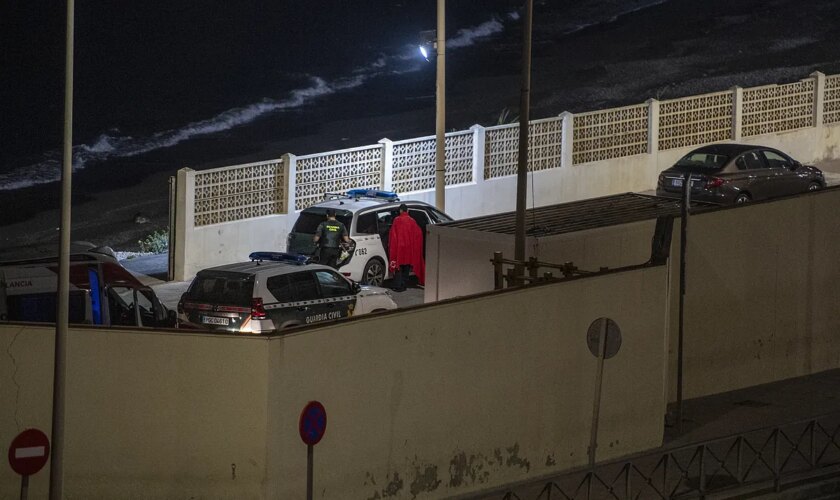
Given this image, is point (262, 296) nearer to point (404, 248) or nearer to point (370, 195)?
point (404, 248)

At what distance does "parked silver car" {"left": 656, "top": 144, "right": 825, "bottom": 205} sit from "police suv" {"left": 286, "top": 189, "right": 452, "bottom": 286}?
18.9ft

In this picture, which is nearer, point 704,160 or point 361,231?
point 361,231

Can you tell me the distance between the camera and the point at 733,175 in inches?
1049

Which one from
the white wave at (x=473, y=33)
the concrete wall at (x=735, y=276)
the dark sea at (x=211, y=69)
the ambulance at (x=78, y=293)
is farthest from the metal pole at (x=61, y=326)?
the white wave at (x=473, y=33)

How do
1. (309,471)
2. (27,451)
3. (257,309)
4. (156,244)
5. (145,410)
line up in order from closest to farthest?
(27,451) → (309,471) → (145,410) → (257,309) → (156,244)

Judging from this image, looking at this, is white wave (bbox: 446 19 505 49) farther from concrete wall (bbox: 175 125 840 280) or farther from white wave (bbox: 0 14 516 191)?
concrete wall (bbox: 175 125 840 280)

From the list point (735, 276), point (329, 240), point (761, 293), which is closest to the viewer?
point (735, 276)

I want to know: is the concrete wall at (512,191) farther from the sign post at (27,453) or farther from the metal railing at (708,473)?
the sign post at (27,453)

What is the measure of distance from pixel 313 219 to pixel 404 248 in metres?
1.65

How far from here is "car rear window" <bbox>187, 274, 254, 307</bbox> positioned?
18.5m

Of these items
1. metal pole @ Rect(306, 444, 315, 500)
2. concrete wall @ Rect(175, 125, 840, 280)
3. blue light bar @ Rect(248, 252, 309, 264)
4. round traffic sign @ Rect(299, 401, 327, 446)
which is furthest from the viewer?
concrete wall @ Rect(175, 125, 840, 280)

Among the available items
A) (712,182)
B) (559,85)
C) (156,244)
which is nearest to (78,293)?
(156,244)

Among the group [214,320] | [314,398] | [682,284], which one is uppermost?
[682,284]

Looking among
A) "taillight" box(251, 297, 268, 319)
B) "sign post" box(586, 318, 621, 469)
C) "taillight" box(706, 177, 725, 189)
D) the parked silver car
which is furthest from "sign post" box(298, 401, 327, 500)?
"taillight" box(706, 177, 725, 189)
